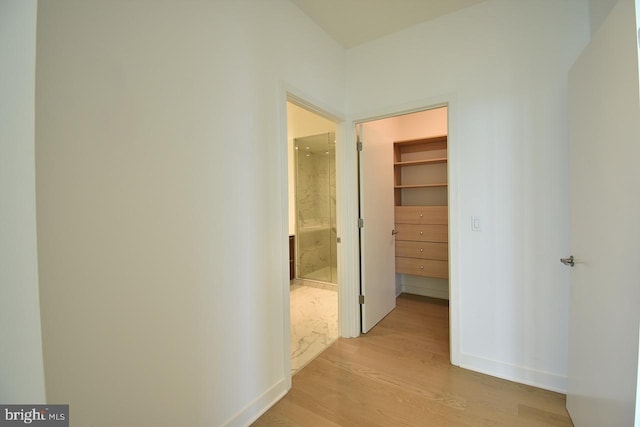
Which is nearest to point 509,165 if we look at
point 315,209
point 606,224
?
point 606,224

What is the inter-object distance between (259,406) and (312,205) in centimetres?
334

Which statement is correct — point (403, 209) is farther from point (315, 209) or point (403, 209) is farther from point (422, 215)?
point (315, 209)

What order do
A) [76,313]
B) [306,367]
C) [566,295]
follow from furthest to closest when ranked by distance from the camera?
[306,367] → [566,295] → [76,313]

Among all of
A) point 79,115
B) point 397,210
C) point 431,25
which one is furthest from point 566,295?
point 79,115

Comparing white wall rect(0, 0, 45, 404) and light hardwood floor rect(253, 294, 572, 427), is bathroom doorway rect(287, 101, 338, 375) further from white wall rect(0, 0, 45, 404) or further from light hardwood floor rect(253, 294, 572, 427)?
white wall rect(0, 0, 45, 404)

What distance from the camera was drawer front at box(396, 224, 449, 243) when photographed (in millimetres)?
3215

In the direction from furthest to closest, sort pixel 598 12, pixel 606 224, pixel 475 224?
pixel 475 224 → pixel 598 12 → pixel 606 224

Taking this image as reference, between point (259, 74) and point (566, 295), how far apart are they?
8.17 ft

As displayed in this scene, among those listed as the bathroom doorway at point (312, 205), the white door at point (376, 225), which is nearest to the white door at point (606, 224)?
the white door at point (376, 225)

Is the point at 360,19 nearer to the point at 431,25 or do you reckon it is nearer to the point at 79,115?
the point at 431,25

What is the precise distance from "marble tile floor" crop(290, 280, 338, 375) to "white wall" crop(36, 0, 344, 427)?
21.4 inches

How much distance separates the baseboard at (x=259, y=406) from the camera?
1.50m

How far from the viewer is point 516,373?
6.32ft

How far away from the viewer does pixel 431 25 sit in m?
2.18
